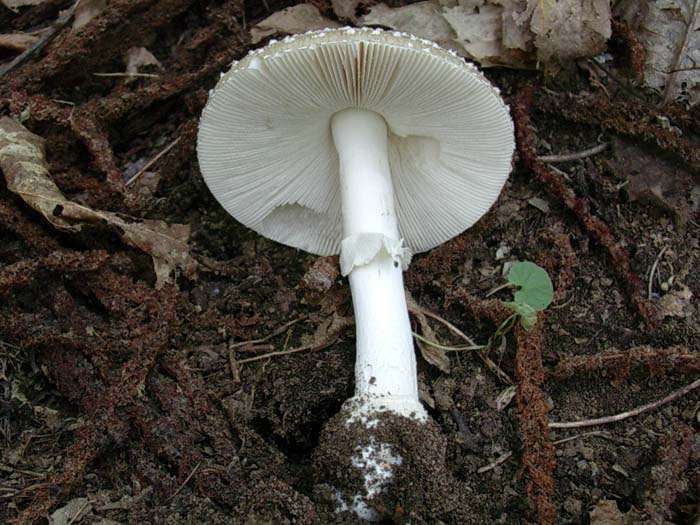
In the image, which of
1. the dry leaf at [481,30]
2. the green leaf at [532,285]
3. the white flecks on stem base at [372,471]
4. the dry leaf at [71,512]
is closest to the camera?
the dry leaf at [71,512]

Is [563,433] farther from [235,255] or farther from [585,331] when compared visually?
[235,255]

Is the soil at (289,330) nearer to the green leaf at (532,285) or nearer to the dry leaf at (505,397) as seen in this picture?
the dry leaf at (505,397)

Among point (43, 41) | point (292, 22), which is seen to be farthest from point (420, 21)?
point (43, 41)

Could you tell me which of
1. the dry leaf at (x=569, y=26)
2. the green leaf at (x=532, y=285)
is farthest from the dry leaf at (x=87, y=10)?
the green leaf at (x=532, y=285)

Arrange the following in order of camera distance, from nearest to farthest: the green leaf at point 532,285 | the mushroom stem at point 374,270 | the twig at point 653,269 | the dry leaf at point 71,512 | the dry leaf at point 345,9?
the dry leaf at point 71,512
the mushroom stem at point 374,270
the green leaf at point 532,285
the twig at point 653,269
the dry leaf at point 345,9

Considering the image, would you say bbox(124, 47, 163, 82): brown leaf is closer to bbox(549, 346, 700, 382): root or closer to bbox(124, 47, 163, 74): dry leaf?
bbox(124, 47, 163, 74): dry leaf

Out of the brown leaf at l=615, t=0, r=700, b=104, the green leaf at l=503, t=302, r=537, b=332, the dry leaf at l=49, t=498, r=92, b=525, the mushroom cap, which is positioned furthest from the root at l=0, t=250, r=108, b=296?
the brown leaf at l=615, t=0, r=700, b=104

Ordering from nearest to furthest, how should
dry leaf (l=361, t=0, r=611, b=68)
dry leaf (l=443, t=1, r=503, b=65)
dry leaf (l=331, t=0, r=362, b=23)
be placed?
dry leaf (l=361, t=0, r=611, b=68) → dry leaf (l=443, t=1, r=503, b=65) → dry leaf (l=331, t=0, r=362, b=23)
